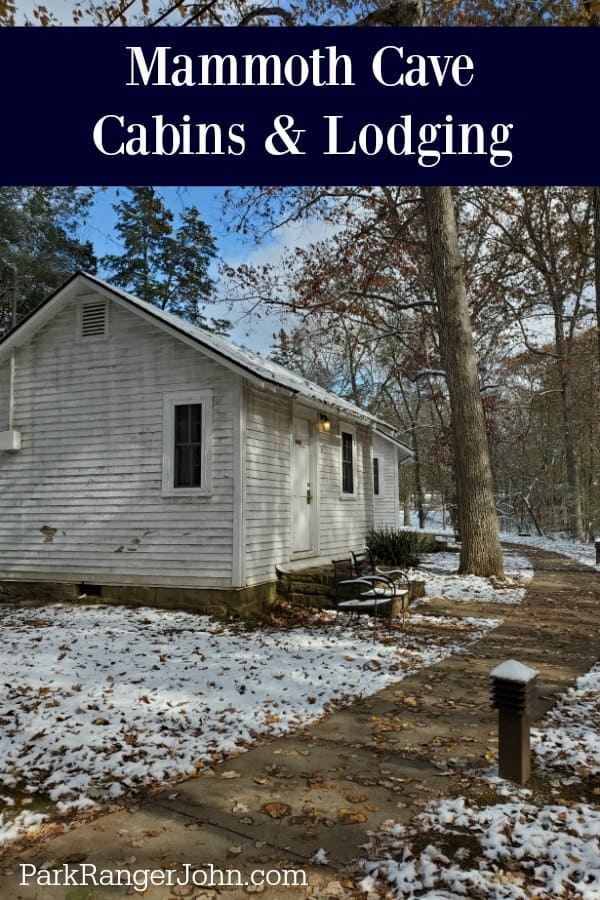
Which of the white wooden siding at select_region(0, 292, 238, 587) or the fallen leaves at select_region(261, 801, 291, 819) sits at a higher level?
the white wooden siding at select_region(0, 292, 238, 587)

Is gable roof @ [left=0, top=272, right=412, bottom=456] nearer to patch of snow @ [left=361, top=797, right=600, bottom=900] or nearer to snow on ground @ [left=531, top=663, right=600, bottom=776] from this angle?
snow on ground @ [left=531, top=663, right=600, bottom=776]

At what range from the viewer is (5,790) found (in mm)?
3598

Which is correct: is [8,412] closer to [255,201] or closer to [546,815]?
[255,201]

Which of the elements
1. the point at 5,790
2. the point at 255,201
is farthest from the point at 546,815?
the point at 255,201

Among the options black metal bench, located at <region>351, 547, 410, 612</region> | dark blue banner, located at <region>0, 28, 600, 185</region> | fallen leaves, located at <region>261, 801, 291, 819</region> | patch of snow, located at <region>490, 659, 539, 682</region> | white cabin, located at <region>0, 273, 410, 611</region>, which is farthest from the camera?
white cabin, located at <region>0, 273, 410, 611</region>

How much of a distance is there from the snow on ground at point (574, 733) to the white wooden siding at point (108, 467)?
204 inches

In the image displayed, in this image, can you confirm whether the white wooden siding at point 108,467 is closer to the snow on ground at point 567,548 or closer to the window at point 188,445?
the window at point 188,445

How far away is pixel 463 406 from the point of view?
1188 centimetres

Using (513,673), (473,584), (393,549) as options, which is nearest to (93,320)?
(393,549)

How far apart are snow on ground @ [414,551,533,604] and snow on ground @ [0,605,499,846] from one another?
1.83 meters

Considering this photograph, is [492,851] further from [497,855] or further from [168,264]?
[168,264]

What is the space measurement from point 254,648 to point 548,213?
20.0 metres

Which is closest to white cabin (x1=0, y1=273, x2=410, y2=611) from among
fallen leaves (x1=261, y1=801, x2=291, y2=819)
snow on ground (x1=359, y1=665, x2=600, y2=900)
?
fallen leaves (x1=261, y1=801, x2=291, y2=819)

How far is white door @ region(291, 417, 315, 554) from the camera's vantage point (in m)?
10.9
